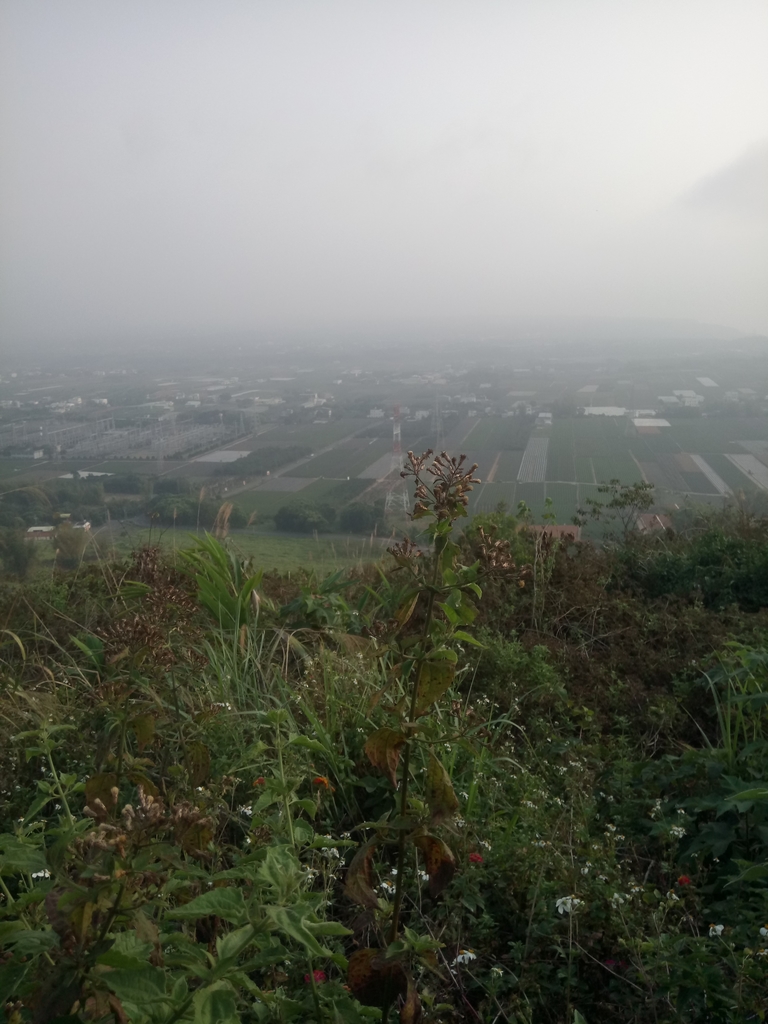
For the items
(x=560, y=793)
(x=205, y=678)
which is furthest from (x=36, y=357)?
(x=560, y=793)

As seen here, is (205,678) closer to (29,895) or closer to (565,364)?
(29,895)

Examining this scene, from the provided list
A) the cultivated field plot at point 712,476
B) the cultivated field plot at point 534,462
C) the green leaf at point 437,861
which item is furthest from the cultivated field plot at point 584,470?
the green leaf at point 437,861

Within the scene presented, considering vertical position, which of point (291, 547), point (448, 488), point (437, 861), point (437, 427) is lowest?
point (291, 547)

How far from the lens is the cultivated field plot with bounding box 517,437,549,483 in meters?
8.61

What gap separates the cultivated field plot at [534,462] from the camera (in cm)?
861

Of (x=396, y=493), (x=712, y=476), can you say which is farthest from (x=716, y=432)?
(x=396, y=493)

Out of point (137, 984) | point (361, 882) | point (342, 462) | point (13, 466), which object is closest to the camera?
point (137, 984)

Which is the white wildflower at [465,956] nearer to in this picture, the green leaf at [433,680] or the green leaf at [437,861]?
the green leaf at [437,861]

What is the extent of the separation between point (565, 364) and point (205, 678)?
607 inches

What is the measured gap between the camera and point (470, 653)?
4.14 metres

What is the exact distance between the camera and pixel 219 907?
1.31m

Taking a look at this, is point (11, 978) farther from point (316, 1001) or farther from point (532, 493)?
point (532, 493)

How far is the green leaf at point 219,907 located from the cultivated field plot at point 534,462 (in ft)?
24.2

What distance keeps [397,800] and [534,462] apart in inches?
299
